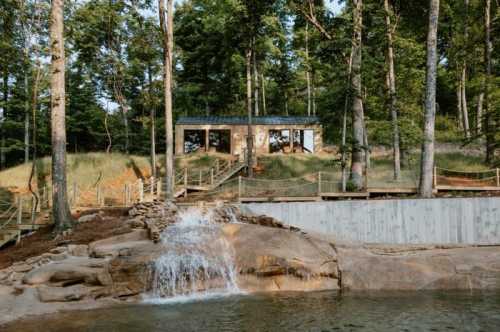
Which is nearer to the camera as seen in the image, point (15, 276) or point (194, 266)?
point (15, 276)

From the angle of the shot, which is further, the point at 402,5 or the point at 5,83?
the point at 5,83

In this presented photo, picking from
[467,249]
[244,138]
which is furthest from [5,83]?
[467,249]

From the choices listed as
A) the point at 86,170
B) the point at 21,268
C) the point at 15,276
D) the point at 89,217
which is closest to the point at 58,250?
the point at 21,268

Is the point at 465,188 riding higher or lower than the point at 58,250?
higher

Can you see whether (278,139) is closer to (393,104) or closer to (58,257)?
(393,104)

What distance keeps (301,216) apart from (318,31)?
10253 mm

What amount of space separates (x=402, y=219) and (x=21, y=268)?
1206 cm

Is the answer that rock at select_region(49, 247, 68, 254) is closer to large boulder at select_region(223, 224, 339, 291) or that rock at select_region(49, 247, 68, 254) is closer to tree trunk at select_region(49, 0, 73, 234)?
tree trunk at select_region(49, 0, 73, 234)

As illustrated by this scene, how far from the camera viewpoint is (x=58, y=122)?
14125mm

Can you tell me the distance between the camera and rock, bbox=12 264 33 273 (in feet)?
35.3

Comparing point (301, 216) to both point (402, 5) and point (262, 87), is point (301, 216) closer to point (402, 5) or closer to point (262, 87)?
point (402, 5)

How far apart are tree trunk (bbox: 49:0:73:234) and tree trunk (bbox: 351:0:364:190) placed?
1163 centimetres

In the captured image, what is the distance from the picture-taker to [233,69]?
34750 mm

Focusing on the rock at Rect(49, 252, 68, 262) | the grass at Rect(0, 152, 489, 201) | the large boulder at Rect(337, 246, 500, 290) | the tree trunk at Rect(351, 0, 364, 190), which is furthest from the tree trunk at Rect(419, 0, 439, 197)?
the rock at Rect(49, 252, 68, 262)
